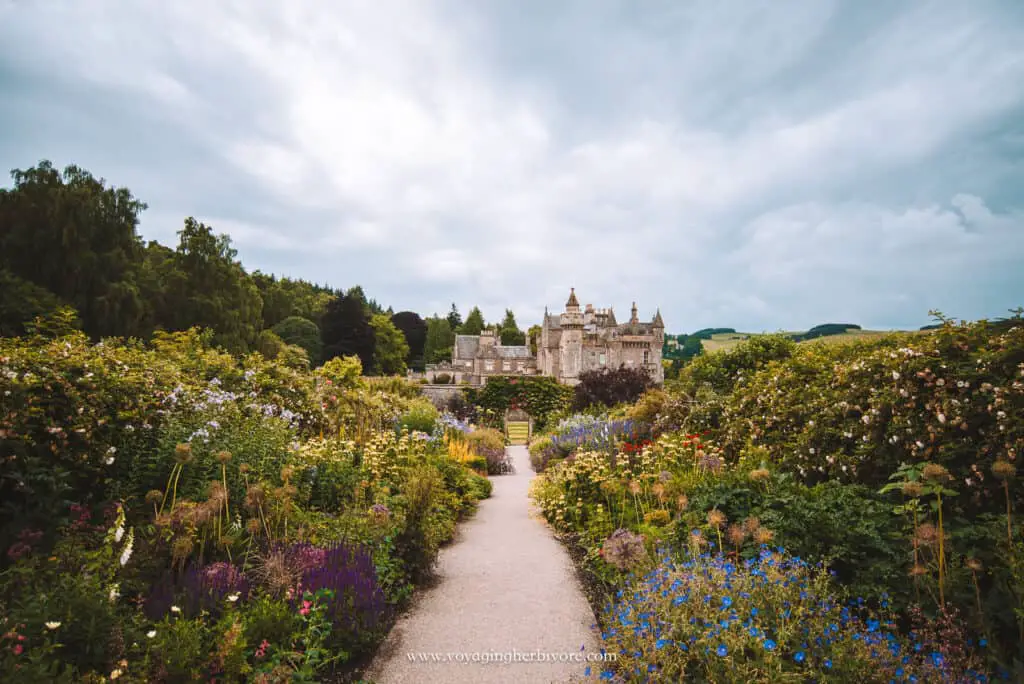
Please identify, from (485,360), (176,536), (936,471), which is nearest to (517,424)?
(176,536)

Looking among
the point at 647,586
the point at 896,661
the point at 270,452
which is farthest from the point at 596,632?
the point at 270,452

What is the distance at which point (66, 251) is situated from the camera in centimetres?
2183

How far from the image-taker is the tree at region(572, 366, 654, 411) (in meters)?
17.1

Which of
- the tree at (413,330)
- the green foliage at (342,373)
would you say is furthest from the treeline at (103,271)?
the tree at (413,330)

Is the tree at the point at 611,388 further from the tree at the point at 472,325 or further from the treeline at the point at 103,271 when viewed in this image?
Result: the tree at the point at 472,325

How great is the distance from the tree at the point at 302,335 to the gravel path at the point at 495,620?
52660mm

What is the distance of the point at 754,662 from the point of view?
229 cm

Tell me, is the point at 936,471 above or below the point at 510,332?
below

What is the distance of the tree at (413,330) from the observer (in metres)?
81.4

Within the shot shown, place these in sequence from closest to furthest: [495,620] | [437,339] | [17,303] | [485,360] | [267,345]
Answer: [495,620] < [17,303] < [267,345] < [485,360] < [437,339]

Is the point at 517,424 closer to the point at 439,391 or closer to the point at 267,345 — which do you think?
the point at 439,391

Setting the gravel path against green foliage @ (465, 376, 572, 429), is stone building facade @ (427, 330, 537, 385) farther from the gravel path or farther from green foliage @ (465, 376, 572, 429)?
the gravel path

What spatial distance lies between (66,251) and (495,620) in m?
27.2

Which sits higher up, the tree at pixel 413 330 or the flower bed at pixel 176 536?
the tree at pixel 413 330
